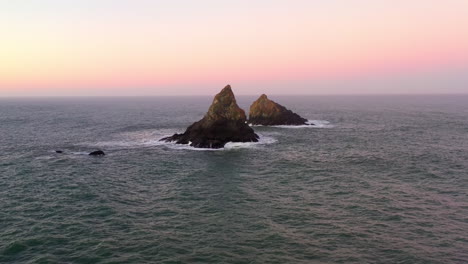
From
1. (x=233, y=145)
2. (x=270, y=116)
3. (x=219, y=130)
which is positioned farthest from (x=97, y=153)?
(x=270, y=116)

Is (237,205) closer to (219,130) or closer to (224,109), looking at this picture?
(219,130)

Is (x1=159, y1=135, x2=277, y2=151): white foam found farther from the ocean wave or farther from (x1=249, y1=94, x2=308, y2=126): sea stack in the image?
(x1=249, y1=94, x2=308, y2=126): sea stack

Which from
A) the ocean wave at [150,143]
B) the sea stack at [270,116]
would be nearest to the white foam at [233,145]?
the ocean wave at [150,143]

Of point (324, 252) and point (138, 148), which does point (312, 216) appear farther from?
point (138, 148)

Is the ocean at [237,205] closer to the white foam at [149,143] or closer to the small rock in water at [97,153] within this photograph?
the small rock in water at [97,153]

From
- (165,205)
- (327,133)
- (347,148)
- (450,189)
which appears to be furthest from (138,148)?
(450,189)

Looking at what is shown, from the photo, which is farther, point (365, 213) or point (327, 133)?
point (327, 133)
